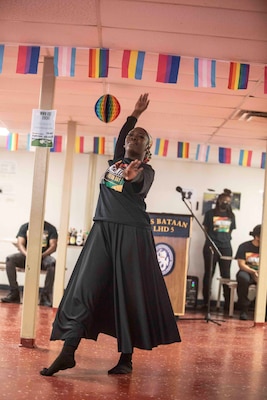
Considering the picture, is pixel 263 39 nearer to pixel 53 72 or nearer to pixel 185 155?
pixel 53 72

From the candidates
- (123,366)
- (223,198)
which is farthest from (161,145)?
(123,366)

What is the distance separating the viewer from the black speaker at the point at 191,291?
29.8 feet

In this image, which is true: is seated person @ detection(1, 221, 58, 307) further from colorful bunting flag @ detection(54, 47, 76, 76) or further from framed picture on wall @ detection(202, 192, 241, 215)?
colorful bunting flag @ detection(54, 47, 76, 76)

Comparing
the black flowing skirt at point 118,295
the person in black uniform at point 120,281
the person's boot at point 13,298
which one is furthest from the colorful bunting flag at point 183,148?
the black flowing skirt at point 118,295

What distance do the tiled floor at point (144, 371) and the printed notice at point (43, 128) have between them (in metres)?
1.62

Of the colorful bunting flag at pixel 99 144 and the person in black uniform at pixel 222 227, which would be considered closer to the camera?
the colorful bunting flag at pixel 99 144

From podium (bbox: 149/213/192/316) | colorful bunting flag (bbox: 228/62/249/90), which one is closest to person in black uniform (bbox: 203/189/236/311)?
podium (bbox: 149/213/192/316)

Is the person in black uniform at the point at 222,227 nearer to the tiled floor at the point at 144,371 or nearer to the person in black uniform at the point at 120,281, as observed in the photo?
the tiled floor at the point at 144,371

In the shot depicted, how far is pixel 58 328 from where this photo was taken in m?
3.52

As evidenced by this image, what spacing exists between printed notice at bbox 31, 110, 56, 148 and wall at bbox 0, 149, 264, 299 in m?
5.63

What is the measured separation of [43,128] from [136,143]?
130 cm

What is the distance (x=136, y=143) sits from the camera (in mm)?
3670

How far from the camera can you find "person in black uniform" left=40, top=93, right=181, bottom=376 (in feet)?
11.5

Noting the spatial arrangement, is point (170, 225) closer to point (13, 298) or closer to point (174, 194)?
point (13, 298)
